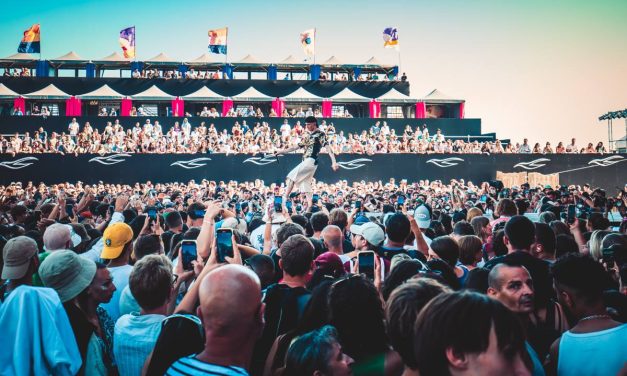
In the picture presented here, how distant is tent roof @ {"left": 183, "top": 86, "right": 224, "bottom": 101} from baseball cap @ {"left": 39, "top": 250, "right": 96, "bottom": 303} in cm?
3521

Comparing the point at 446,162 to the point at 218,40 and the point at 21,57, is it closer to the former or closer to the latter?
the point at 218,40

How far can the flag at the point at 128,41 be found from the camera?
146 ft

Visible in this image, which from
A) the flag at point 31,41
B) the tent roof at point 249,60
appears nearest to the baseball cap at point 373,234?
the tent roof at point 249,60

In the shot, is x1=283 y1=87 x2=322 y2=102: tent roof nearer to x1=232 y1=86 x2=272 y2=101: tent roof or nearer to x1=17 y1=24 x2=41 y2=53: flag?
x1=232 y1=86 x2=272 y2=101: tent roof

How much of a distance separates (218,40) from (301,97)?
12771 mm

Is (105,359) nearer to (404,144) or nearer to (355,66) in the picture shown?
(404,144)

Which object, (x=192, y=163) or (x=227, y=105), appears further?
(x=227, y=105)

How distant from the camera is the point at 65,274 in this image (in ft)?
11.8

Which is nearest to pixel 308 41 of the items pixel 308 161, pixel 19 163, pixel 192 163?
pixel 192 163

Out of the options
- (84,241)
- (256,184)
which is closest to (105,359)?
(84,241)

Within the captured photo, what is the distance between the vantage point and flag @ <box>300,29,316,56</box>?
45875mm

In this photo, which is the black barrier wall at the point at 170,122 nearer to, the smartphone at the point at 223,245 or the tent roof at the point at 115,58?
the tent roof at the point at 115,58

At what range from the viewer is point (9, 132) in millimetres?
30859

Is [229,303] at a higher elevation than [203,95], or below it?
below
